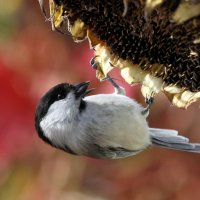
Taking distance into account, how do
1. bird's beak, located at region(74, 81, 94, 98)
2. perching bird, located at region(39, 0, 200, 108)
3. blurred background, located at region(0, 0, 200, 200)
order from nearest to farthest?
perching bird, located at region(39, 0, 200, 108) < bird's beak, located at region(74, 81, 94, 98) < blurred background, located at region(0, 0, 200, 200)

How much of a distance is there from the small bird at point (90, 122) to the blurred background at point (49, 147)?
69 centimetres

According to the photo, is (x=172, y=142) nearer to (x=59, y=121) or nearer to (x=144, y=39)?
(x=59, y=121)

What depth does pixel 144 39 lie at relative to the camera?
6.03ft

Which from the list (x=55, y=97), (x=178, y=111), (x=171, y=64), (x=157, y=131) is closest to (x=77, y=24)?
(x=171, y=64)

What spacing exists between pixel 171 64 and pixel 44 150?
7.71ft

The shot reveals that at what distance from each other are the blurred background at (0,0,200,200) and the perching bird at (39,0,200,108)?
169 cm

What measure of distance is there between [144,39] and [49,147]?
2.36 m

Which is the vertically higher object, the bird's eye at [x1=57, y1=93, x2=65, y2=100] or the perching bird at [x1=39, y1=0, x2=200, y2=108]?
the bird's eye at [x1=57, y1=93, x2=65, y2=100]

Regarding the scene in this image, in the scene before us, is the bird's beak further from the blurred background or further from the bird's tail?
the blurred background

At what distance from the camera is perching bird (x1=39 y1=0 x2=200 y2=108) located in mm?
1641

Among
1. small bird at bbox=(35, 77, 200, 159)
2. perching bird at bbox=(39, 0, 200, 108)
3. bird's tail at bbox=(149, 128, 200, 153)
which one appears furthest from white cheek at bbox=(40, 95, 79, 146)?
perching bird at bbox=(39, 0, 200, 108)

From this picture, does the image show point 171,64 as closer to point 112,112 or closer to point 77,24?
point 77,24

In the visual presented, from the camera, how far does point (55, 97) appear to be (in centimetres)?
296

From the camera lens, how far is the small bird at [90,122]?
295 centimetres
